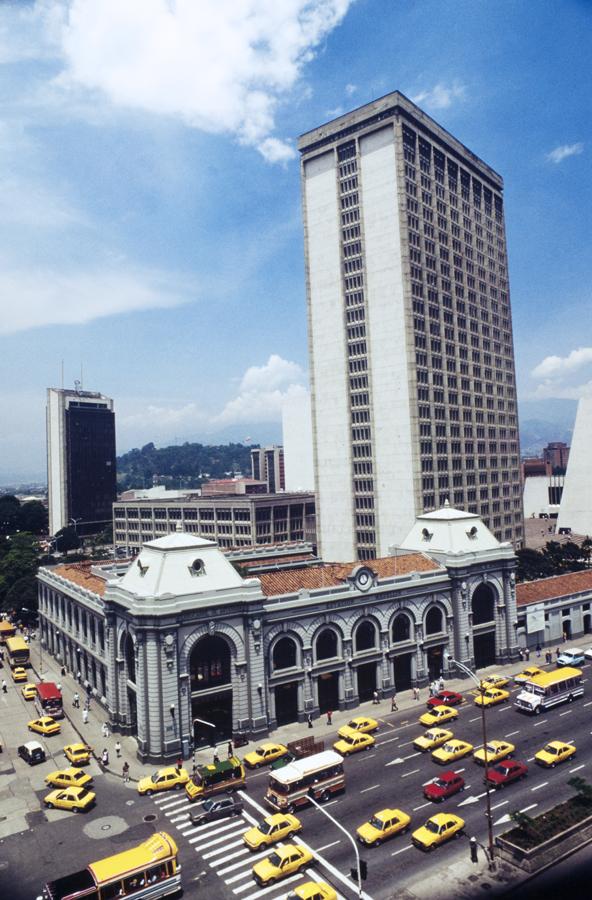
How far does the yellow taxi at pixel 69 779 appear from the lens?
50981mm

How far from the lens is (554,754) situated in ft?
170

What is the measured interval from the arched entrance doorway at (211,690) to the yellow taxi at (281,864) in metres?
20.0

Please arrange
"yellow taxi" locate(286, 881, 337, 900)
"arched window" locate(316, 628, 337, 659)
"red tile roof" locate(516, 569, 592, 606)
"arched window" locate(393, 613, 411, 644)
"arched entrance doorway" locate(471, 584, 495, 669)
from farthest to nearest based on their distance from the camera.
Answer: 1. "red tile roof" locate(516, 569, 592, 606)
2. "arched entrance doorway" locate(471, 584, 495, 669)
3. "arched window" locate(393, 613, 411, 644)
4. "arched window" locate(316, 628, 337, 659)
5. "yellow taxi" locate(286, 881, 337, 900)

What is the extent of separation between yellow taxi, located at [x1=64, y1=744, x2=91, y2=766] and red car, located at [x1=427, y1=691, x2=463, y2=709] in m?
32.8

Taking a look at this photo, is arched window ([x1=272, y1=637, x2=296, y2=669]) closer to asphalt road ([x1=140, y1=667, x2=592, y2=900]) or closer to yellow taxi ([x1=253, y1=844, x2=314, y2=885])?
asphalt road ([x1=140, y1=667, x2=592, y2=900])

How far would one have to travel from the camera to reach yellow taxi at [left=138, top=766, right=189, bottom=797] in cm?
5059

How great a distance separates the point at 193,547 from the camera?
6162 cm

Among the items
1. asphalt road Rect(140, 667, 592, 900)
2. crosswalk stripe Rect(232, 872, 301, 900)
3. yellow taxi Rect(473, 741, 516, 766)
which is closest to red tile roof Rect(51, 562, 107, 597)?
asphalt road Rect(140, 667, 592, 900)

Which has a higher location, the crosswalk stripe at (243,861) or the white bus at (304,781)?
the white bus at (304,781)

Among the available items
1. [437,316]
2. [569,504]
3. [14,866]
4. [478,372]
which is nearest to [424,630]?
[14,866]

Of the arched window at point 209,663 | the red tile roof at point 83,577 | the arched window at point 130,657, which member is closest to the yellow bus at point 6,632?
the red tile roof at point 83,577

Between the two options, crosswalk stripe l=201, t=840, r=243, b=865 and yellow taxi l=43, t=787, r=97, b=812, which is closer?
crosswalk stripe l=201, t=840, r=243, b=865

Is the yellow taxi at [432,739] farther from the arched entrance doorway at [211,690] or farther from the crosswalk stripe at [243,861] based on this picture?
the crosswalk stripe at [243,861]

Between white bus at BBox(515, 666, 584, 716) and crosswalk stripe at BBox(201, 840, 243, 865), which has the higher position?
white bus at BBox(515, 666, 584, 716)
